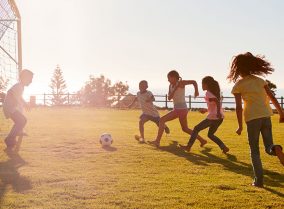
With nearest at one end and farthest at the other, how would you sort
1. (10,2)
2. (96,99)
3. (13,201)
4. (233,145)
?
(13,201) → (233,145) → (10,2) → (96,99)

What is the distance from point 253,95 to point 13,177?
150 inches

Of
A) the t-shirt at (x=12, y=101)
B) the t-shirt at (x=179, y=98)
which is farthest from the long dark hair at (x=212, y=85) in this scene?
the t-shirt at (x=12, y=101)

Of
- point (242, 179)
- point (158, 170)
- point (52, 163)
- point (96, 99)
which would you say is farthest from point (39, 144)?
point (96, 99)

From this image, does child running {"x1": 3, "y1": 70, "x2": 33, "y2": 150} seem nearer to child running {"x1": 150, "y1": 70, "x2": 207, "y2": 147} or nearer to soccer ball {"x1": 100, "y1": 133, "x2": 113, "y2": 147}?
soccer ball {"x1": 100, "y1": 133, "x2": 113, "y2": 147}

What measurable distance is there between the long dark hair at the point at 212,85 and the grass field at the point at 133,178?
134cm

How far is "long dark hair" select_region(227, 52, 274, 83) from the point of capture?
6.36 m

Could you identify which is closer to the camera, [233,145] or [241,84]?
[241,84]

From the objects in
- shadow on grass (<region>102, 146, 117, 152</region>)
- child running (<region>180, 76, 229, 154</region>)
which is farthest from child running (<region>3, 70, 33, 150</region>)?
child running (<region>180, 76, 229, 154</region>)

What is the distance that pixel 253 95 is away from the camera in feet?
20.9

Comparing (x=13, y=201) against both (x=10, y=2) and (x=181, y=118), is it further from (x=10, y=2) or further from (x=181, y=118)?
(x=10, y=2)

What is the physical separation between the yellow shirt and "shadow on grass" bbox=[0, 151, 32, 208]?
325 cm

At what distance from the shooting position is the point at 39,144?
11.4 metres

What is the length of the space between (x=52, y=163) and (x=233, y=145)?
5.27m

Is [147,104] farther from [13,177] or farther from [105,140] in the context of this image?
[13,177]
